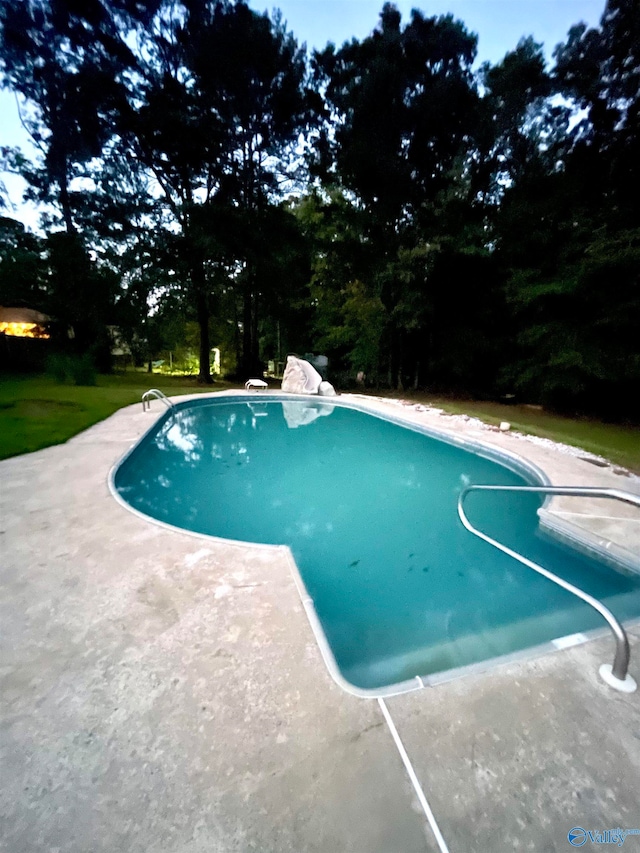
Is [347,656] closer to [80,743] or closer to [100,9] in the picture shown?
[80,743]

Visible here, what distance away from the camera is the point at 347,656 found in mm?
2141

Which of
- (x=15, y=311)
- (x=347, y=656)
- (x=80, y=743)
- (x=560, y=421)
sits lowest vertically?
(x=347, y=656)

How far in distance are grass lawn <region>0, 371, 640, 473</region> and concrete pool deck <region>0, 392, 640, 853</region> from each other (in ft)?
12.4

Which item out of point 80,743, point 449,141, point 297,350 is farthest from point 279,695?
point 297,350

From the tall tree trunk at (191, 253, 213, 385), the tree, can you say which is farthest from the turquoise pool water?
the tree

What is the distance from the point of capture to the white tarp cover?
35.3 ft

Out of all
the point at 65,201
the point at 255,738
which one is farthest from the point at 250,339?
the point at 255,738

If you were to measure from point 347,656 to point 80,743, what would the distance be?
4.39ft

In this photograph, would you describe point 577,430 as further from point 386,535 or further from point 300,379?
point 300,379

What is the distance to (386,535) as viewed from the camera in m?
3.50

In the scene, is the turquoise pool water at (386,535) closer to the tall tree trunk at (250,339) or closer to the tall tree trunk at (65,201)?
the tall tree trunk at (250,339)

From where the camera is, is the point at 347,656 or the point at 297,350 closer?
the point at 347,656

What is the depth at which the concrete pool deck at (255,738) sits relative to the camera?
3.46 ft

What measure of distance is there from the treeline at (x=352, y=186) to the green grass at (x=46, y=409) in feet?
13.6
